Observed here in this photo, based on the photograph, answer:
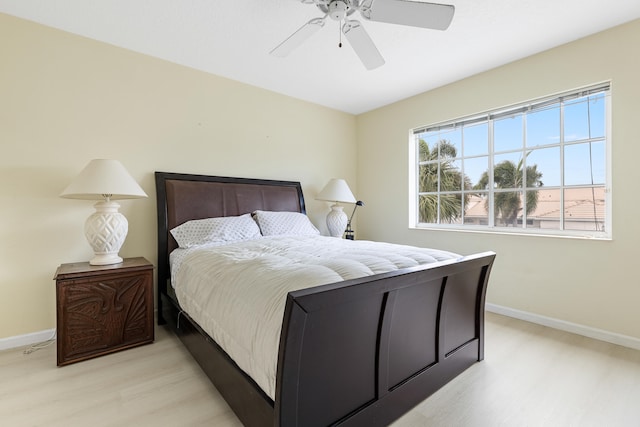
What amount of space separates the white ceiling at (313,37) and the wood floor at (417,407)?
8.12 ft

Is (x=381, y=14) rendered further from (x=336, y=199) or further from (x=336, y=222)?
(x=336, y=222)

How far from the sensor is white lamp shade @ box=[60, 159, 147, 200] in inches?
80.3

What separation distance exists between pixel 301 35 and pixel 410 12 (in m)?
0.69

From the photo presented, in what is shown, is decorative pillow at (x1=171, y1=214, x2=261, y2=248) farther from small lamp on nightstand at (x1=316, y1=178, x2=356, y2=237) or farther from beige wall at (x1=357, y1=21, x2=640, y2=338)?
beige wall at (x1=357, y1=21, x2=640, y2=338)

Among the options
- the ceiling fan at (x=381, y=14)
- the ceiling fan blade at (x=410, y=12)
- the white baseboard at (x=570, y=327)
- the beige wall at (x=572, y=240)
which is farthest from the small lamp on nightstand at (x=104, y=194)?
the white baseboard at (x=570, y=327)

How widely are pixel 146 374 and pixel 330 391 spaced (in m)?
1.36

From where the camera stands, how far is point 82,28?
232 cm

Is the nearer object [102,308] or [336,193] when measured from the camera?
[102,308]

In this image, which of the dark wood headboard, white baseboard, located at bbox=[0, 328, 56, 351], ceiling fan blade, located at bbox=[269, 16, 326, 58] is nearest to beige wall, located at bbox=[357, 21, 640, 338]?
A: the dark wood headboard

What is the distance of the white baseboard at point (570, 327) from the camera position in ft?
7.23

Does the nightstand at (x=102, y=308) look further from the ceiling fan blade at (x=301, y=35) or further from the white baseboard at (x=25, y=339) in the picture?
the ceiling fan blade at (x=301, y=35)

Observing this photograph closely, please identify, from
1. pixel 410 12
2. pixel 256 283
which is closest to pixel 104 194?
pixel 256 283

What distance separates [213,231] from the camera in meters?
2.60

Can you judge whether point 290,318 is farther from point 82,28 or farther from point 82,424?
point 82,28
